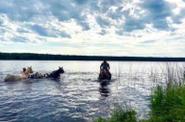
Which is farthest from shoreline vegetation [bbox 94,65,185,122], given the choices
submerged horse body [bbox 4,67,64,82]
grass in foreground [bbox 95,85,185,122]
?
submerged horse body [bbox 4,67,64,82]

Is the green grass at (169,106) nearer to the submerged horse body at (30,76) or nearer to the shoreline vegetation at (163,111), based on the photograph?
the shoreline vegetation at (163,111)

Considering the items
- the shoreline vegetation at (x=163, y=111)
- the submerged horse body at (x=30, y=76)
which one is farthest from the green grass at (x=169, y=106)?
the submerged horse body at (x=30, y=76)

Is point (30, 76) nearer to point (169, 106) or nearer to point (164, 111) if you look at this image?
point (169, 106)

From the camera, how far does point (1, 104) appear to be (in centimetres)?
2036

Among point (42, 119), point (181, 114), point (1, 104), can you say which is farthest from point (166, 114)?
point (1, 104)

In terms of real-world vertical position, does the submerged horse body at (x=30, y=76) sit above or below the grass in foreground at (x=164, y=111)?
below

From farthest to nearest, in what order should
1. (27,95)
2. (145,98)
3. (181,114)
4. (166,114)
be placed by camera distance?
(27,95) → (145,98) → (166,114) → (181,114)

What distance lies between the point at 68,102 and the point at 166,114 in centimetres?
1070

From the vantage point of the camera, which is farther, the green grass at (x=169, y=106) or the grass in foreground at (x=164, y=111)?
the grass in foreground at (x=164, y=111)

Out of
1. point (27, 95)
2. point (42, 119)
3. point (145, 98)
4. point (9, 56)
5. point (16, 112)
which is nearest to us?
point (42, 119)

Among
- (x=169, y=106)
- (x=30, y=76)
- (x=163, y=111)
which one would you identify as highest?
(x=169, y=106)

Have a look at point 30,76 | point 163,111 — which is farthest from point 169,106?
point 30,76

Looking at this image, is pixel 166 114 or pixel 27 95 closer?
pixel 166 114

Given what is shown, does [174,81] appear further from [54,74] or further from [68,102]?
[54,74]
